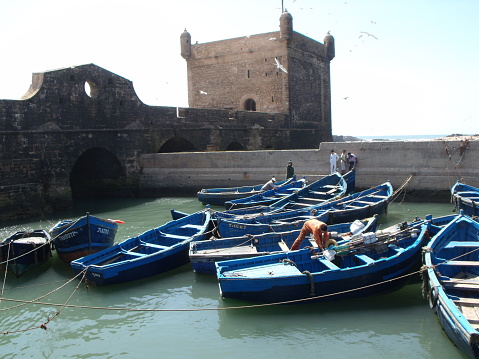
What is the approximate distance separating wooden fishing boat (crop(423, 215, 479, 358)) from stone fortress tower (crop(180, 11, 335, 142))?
22140 mm

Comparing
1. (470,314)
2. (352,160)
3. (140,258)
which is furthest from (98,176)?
(470,314)

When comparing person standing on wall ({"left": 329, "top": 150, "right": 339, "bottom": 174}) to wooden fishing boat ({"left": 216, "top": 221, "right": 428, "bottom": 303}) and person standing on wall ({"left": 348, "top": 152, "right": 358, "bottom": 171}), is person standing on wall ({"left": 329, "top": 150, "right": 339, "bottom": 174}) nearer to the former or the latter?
person standing on wall ({"left": 348, "top": 152, "right": 358, "bottom": 171})

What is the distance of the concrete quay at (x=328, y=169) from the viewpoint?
1658 cm

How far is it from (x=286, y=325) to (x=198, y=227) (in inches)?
181

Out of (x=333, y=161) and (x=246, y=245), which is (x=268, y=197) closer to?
(x=333, y=161)

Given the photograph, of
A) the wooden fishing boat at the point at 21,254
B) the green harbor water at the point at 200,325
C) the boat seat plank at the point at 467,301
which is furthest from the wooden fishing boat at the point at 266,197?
the boat seat plank at the point at 467,301

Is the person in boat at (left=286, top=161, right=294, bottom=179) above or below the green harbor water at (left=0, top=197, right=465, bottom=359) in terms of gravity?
above

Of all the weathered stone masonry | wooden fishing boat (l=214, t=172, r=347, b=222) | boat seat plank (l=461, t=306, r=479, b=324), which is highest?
the weathered stone masonry

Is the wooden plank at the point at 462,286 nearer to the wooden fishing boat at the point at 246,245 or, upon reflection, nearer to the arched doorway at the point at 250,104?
the wooden fishing boat at the point at 246,245

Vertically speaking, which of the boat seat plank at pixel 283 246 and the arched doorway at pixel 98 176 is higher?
the arched doorway at pixel 98 176

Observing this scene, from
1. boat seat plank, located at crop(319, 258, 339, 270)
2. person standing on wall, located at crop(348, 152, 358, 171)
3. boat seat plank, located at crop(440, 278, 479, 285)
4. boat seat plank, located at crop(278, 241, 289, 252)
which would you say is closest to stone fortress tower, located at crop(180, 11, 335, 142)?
person standing on wall, located at crop(348, 152, 358, 171)

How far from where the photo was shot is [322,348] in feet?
21.8

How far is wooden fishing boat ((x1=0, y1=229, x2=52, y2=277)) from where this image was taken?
10.2 m

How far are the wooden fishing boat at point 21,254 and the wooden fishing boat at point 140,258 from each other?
1616 millimetres
